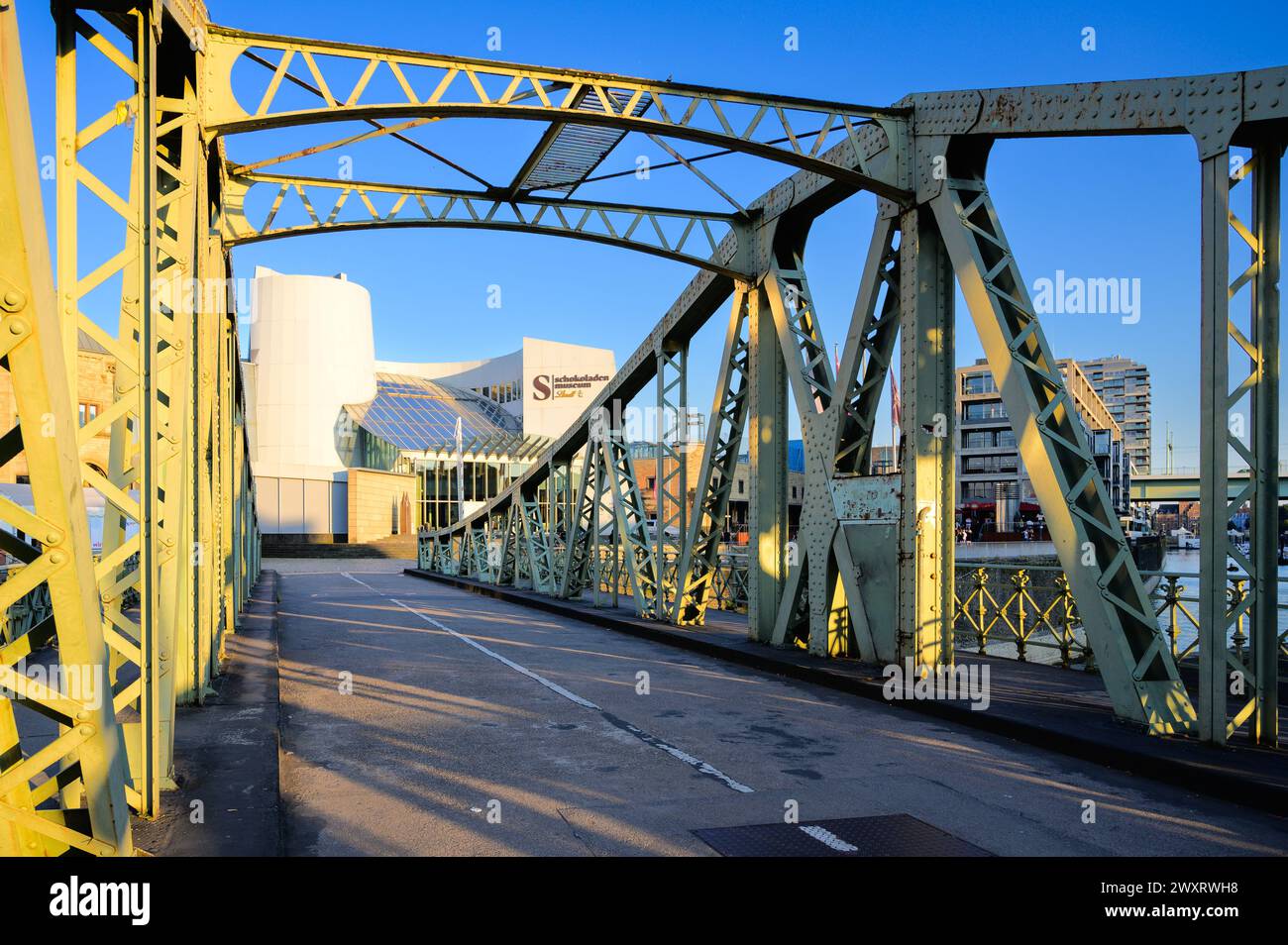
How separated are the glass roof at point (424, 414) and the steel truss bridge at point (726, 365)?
6665 centimetres

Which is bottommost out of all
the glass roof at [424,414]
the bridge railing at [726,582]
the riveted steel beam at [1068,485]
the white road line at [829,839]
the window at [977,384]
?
the bridge railing at [726,582]

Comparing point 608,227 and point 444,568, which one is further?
point 444,568

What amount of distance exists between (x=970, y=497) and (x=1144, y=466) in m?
110

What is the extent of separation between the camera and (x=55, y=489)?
11.1 ft

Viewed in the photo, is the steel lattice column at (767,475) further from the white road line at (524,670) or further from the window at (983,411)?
the window at (983,411)

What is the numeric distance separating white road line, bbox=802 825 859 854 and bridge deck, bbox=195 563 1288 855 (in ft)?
0.79

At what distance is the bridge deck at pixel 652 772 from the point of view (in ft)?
18.9

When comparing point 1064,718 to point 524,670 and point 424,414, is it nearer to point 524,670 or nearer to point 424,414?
point 524,670

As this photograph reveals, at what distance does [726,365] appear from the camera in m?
15.1

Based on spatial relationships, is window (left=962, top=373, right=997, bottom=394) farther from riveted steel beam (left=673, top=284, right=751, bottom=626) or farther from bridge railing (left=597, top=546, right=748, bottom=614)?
riveted steel beam (left=673, top=284, right=751, bottom=626)

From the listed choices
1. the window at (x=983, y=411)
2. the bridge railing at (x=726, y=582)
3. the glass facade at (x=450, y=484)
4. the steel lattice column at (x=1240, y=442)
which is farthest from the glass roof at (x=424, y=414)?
the steel lattice column at (x=1240, y=442)

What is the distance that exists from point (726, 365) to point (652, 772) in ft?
28.9
